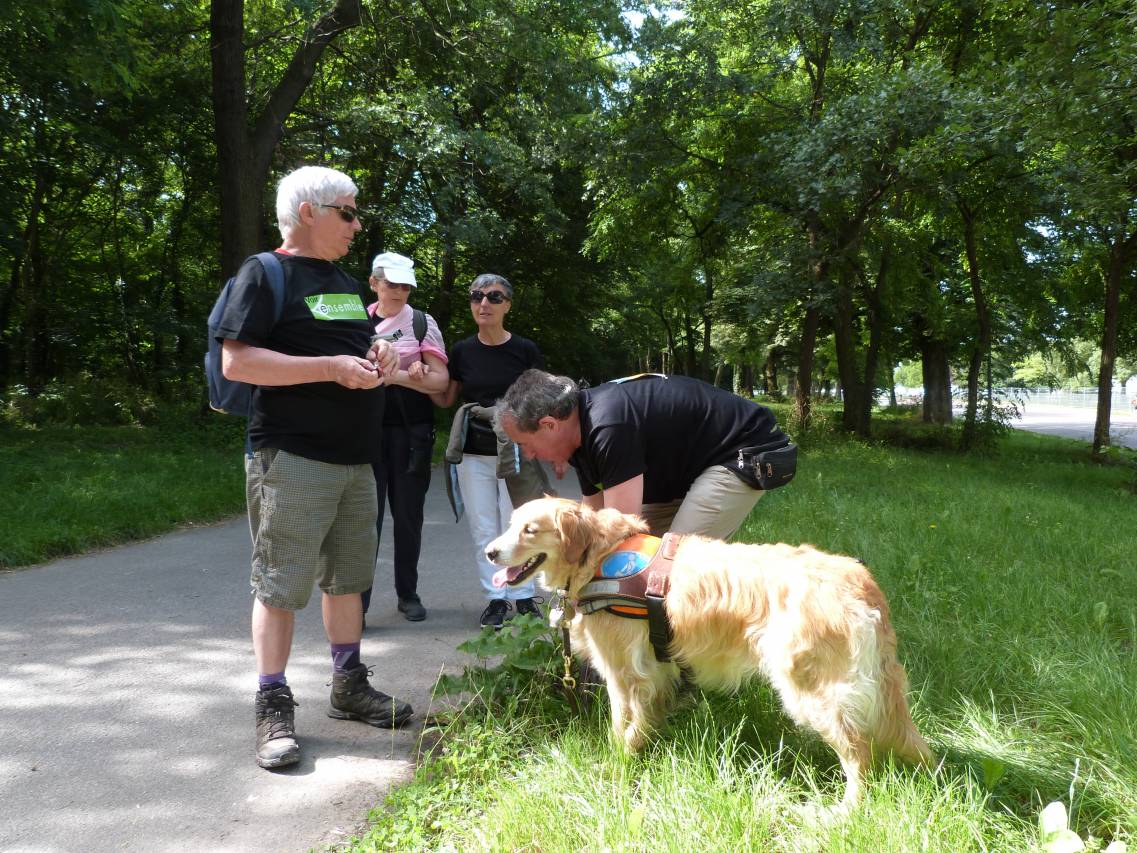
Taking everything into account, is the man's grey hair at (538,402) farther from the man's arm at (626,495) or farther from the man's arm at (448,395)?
the man's arm at (448,395)

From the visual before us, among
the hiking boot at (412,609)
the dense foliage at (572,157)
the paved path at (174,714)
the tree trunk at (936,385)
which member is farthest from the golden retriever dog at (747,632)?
the tree trunk at (936,385)

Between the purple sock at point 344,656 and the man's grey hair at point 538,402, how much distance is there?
1.28 m

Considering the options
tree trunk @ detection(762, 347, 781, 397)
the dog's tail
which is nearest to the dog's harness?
the dog's tail

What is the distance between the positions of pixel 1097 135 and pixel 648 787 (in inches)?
416

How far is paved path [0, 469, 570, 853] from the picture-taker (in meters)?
2.54

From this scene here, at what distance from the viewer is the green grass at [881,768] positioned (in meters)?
2.22

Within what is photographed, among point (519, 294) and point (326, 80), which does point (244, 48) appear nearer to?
point (326, 80)

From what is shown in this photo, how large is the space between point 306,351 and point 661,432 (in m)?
1.57

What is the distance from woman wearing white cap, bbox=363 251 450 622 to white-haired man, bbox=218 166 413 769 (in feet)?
3.83

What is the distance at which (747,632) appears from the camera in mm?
2518

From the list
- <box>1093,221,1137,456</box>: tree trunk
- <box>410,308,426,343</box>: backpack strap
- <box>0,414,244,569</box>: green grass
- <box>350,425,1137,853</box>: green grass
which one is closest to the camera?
<box>350,425,1137,853</box>: green grass

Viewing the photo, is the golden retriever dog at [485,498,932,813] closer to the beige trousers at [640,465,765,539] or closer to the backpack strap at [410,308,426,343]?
the beige trousers at [640,465,765,539]

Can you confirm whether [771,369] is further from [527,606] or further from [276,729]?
[276,729]

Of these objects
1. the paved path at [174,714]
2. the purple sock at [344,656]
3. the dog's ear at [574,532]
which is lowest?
the paved path at [174,714]
